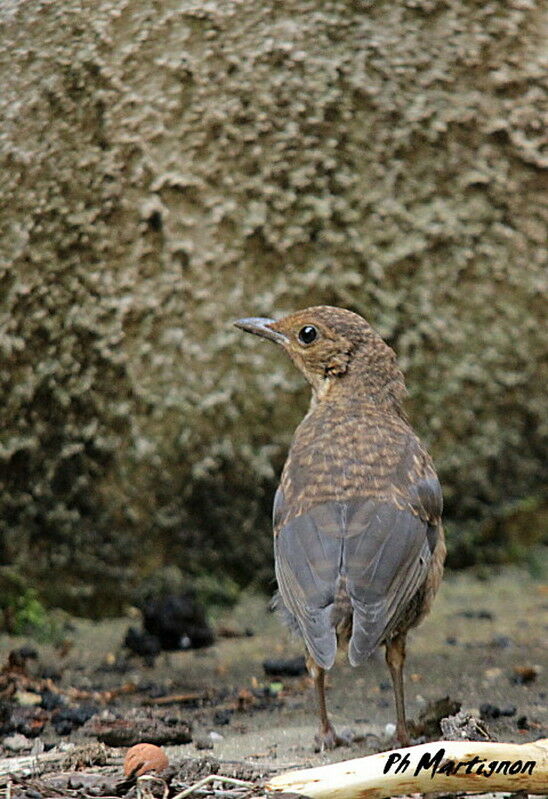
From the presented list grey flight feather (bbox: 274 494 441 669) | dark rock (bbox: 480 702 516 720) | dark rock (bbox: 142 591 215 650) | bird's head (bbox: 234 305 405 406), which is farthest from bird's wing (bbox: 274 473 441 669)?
dark rock (bbox: 142 591 215 650)

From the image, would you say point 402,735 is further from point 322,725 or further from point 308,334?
point 308,334

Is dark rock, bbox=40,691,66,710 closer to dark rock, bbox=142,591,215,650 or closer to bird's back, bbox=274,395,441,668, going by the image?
dark rock, bbox=142,591,215,650

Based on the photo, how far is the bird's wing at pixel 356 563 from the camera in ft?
13.1

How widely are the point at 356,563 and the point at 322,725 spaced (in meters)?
0.61

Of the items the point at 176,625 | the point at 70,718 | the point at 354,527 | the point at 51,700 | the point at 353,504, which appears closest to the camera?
the point at 354,527

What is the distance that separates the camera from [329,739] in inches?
166

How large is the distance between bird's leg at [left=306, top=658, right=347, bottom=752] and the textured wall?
1689 millimetres

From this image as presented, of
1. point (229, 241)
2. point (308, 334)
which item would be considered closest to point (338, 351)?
point (308, 334)

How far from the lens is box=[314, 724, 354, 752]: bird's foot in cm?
419

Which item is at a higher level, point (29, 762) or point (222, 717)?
point (29, 762)

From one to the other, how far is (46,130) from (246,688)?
2480mm

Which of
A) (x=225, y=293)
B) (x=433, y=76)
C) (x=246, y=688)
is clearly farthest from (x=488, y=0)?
(x=246, y=688)

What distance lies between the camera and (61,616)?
19.2ft

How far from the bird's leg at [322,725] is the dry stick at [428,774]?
0.85 m
